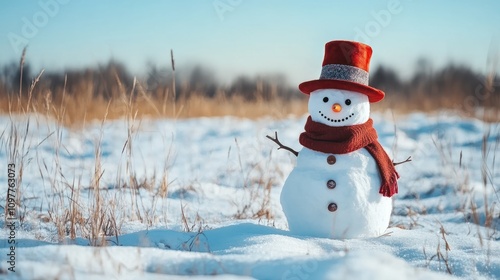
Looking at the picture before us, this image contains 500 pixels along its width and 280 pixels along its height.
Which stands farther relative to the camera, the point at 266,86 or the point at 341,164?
the point at 266,86

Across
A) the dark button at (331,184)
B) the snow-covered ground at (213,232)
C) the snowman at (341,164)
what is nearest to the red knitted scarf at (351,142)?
the snowman at (341,164)

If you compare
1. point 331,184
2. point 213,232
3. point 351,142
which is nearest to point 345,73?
point 351,142

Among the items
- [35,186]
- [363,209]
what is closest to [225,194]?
[35,186]

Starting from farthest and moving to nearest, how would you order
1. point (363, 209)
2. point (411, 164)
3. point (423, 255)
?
point (411, 164) → point (363, 209) → point (423, 255)

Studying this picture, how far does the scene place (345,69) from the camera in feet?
7.53

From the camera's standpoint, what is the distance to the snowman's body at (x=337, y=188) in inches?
87.6

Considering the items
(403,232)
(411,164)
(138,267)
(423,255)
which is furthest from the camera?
(411,164)

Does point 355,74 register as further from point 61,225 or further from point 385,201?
point 61,225

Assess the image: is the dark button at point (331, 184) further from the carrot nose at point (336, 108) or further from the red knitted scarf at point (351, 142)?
the carrot nose at point (336, 108)

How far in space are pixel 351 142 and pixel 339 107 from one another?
17 centimetres

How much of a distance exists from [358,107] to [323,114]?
160 millimetres

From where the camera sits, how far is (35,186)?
354 centimetres

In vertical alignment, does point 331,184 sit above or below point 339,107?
below

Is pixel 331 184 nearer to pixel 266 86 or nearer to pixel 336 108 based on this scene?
pixel 336 108
